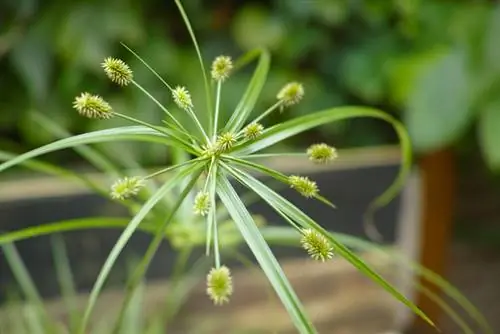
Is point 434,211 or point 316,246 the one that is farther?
point 434,211

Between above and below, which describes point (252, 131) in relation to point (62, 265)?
below

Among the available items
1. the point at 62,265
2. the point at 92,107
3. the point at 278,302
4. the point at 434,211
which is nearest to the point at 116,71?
the point at 92,107

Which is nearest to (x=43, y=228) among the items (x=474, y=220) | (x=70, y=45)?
(x=70, y=45)

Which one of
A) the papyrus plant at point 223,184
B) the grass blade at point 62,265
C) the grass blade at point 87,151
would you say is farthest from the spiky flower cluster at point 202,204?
the grass blade at point 62,265

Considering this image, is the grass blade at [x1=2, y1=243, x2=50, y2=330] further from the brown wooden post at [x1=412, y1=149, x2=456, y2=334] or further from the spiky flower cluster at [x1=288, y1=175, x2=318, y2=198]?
the brown wooden post at [x1=412, y1=149, x2=456, y2=334]

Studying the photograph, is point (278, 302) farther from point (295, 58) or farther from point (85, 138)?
point (85, 138)

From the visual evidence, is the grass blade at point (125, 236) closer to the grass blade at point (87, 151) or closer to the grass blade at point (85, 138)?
the grass blade at point (85, 138)
